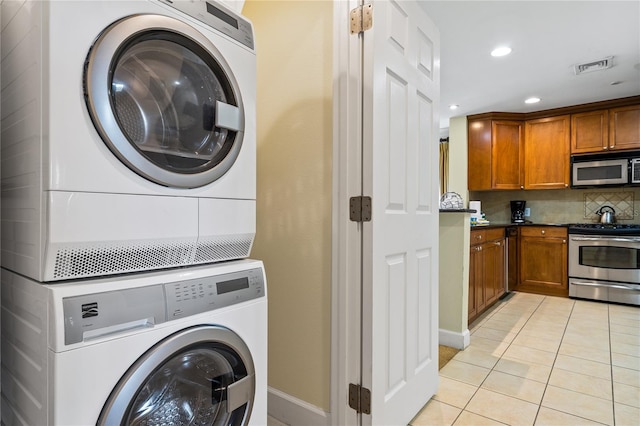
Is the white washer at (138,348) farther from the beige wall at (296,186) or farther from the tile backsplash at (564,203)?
the tile backsplash at (564,203)

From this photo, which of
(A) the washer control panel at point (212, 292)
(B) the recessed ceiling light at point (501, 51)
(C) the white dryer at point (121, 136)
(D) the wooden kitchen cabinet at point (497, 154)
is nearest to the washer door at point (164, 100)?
(C) the white dryer at point (121, 136)

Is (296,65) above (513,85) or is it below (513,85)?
below

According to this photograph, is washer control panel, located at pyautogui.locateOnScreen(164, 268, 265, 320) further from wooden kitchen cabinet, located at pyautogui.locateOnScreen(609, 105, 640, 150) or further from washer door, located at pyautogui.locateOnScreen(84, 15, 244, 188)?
wooden kitchen cabinet, located at pyautogui.locateOnScreen(609, 105, 640, 150)

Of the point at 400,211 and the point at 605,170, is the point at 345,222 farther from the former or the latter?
the point at 605,170

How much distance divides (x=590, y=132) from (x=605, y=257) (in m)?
1.56

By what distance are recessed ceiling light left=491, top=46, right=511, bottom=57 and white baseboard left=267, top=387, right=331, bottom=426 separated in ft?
10.2

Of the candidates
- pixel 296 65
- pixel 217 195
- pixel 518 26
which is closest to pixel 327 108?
pixel 296 65

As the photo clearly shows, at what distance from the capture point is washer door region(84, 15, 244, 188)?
81 cm

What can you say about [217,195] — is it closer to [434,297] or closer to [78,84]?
[78,84]

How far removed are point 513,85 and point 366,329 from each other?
3.57 m

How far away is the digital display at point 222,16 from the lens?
3.47 feet

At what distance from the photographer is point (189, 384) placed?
3.35 feet

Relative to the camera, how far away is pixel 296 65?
1.74 meters

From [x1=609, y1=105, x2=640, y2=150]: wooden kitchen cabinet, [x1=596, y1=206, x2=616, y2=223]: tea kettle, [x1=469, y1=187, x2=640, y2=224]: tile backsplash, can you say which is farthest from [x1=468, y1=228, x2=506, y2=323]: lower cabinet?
[x1=609, y1=105, x2=640, y2=150]: wooden kitchen cabinet
